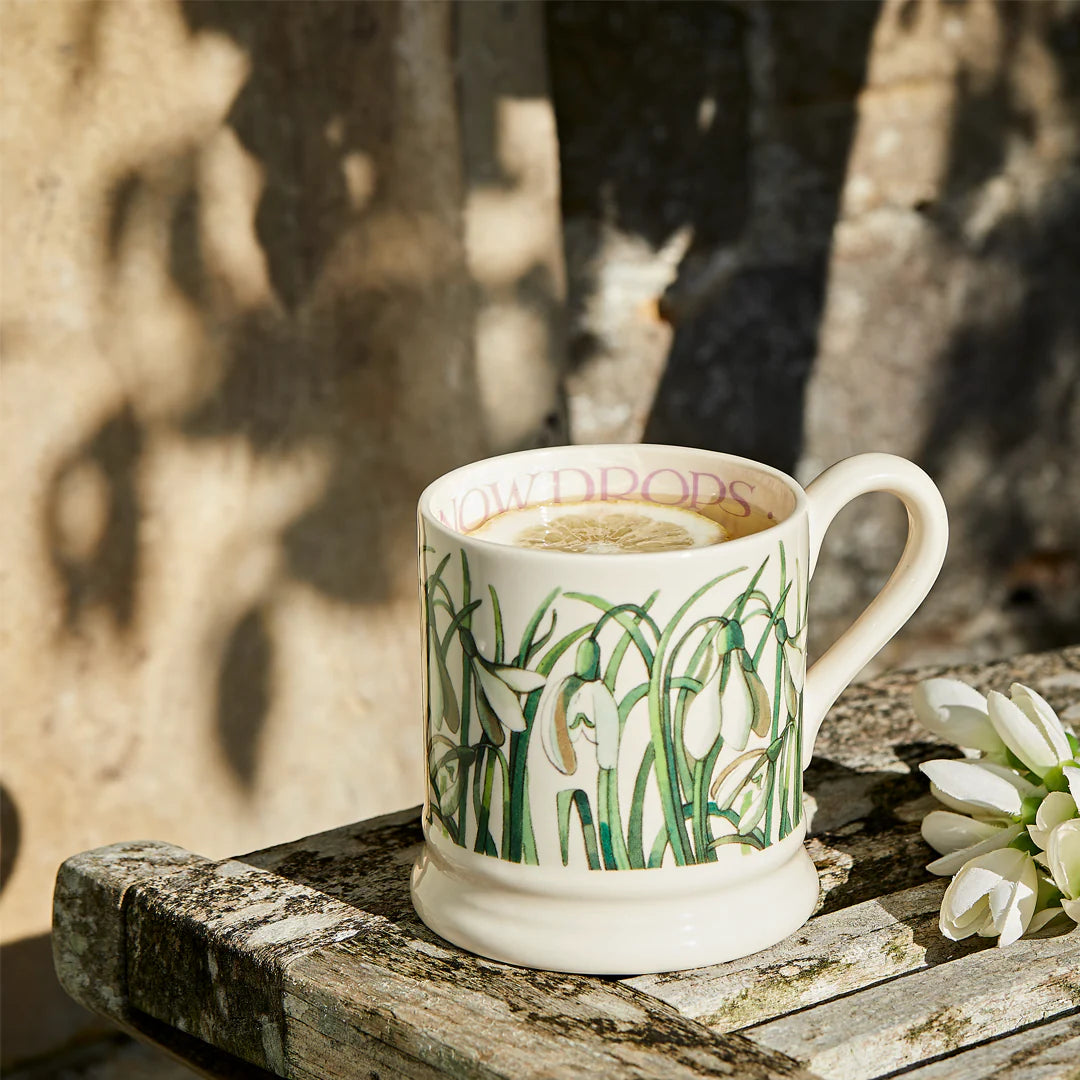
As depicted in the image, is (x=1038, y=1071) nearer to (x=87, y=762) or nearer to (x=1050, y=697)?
(x=1050, y=697)

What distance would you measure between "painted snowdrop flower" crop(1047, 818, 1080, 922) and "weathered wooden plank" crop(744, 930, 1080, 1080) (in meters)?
0.03

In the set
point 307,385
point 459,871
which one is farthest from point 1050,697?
point 307,385

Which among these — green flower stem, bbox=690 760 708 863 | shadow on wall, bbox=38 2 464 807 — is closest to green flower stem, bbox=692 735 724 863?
green flower stem, bbox=690 760 708 863

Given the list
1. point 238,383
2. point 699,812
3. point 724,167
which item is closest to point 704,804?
point 699,812

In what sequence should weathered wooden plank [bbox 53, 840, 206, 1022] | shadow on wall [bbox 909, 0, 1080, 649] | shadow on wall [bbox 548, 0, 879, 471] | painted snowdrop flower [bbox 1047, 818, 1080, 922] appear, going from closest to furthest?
1. painted snowdrop flower [bbox 1047, 818, 1080, 922]
2. weathered wooden plank [bbox 53, 840, 206, 1022]
3. shadow on wall [bbox 548, 0, 879, 471]
4. shadow on wall [bbox 909, 0, 1080, 649]

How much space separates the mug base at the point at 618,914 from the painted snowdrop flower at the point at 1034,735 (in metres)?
0.16

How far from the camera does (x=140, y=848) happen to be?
946 millimetres

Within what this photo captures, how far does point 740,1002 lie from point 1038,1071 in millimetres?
146

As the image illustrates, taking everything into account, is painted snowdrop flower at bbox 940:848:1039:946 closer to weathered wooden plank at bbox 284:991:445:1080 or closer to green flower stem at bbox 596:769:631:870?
green flower stem at bbox 596:769:631:870

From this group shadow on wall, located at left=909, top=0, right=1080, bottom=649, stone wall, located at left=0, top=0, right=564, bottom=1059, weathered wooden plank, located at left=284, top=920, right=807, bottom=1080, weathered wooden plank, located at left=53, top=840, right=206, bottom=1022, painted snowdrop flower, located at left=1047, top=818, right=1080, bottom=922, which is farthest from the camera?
shadow on wall, located at left=909, top=0, right=1080, bottom=649

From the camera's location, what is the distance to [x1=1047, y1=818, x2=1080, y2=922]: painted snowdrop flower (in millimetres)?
781

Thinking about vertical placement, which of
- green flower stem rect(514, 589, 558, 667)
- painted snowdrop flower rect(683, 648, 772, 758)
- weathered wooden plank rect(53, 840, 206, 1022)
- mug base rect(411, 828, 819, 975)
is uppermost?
green flower stem rect(514, 589, 558, 667)

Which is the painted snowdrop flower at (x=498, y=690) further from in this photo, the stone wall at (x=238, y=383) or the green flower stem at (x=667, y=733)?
the stone wall at (x=238, y=383)

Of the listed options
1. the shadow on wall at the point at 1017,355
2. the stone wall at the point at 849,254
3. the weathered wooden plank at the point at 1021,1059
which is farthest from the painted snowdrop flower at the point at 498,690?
the shadow on wall at the point at 1017,355
